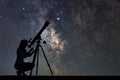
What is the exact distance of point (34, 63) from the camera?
732 cm

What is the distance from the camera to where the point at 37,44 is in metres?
7.44

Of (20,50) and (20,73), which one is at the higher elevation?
(20,50)
